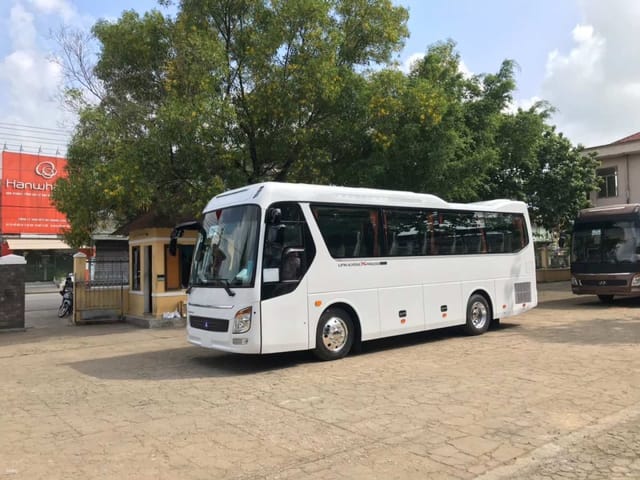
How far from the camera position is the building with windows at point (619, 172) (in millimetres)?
30656

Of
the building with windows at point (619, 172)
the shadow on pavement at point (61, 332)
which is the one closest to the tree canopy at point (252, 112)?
the shadow on pavement at point (61, 332)

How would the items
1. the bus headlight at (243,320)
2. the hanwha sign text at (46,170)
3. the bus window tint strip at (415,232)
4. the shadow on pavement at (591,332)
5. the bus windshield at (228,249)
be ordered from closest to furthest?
the bus headlight at (243,320), the bus windshield at (228,249), the bus window tint strip at (415,232), the shadow on pavement at (591,332), the hanwha sign text at (46,170)

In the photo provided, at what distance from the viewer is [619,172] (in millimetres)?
31438

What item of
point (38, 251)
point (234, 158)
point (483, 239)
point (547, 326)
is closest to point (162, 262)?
point (234, 158)

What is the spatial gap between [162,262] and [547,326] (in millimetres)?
10640

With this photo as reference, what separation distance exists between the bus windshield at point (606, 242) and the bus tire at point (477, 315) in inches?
280

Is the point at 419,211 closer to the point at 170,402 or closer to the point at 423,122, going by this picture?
the point at 423,122

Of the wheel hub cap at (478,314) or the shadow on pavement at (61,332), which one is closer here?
the wheel hub cap at (478,314)

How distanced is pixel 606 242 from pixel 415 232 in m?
9.72

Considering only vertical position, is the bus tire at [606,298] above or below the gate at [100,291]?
below

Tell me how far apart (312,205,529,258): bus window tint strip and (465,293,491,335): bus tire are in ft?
3.49

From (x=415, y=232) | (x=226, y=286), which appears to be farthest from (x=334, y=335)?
(x=415, y=232)

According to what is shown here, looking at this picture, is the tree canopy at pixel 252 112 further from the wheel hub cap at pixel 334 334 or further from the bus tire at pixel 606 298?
the bus tire at pixel 606 298

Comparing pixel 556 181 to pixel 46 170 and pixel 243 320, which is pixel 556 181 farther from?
pixel 46 170
